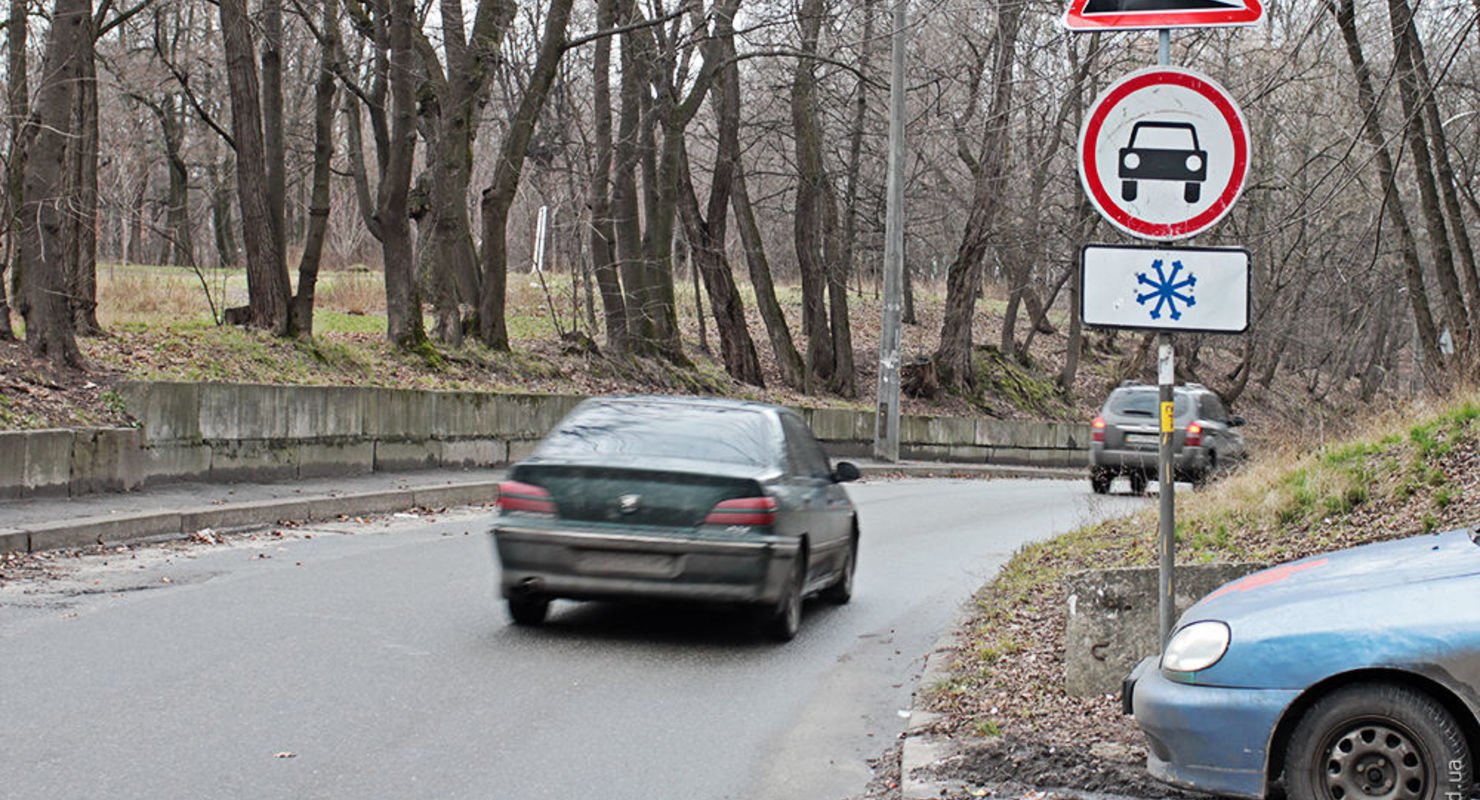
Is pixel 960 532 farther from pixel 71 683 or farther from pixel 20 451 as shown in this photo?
pixel 71 683

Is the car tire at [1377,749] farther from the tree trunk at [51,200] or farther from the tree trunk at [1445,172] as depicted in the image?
the tree trunk at [51,200]

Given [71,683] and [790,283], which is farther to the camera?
[790,283]

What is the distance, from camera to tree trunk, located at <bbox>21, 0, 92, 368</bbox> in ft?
53.2

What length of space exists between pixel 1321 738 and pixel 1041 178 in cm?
3233

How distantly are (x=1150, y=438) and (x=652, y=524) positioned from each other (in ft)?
50.1

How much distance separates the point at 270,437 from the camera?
1841cm

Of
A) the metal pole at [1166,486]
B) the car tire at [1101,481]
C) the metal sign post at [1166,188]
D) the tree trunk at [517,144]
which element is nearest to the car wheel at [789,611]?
the metal pole at [1166,486]

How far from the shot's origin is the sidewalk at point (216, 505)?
12883 millimetres

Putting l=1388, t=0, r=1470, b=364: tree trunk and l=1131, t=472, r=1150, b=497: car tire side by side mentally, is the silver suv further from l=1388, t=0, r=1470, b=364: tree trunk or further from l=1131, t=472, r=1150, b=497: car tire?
l=1388, t=0, r=1470, b=364: tree trunk

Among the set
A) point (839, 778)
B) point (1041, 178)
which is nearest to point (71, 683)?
point (839, 778)

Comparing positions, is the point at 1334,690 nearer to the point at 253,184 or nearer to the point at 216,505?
the point at 216,505

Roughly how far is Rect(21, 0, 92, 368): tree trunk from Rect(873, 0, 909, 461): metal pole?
616 inches

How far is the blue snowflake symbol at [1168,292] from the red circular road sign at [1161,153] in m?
0.16

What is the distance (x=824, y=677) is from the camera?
918 centimetres
